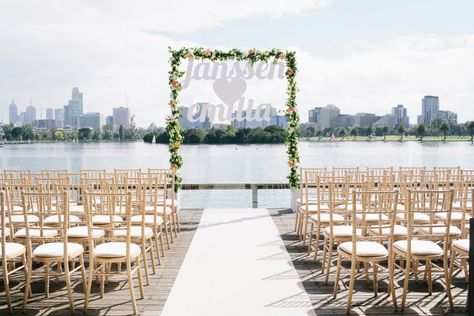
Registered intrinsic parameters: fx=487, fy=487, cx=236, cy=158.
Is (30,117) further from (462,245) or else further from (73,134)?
(462,245)

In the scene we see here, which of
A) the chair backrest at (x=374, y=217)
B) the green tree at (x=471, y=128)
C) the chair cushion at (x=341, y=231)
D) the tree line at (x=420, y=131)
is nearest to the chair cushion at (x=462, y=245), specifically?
the chair backrest at (x=374, y=217)

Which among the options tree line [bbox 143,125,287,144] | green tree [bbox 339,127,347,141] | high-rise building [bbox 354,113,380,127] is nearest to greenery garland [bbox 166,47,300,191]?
tree line [bbox 143,125,287,144]

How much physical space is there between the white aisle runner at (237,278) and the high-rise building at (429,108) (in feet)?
126

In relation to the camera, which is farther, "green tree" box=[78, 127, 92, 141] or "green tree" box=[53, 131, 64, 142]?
"green tree" box=[53, 131, 64, 142]

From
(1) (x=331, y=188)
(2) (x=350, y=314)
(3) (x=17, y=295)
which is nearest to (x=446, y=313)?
(2) (x=350, y=314)

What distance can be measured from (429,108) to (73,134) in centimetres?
3263

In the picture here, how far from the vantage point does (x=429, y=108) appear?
46781mm

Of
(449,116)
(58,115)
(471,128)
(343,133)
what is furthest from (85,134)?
(449,116)

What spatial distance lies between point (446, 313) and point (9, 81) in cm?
8055

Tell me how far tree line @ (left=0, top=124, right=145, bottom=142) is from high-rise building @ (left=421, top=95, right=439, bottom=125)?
25.8 meters

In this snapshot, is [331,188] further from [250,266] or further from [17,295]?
[17,295]

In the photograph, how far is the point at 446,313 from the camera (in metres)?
4.18

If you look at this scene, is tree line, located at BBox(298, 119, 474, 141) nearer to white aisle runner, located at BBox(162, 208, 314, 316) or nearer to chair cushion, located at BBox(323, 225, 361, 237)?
white aisle runner, located at BBox(162, 208, 314, 316)

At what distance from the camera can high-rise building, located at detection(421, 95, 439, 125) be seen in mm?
42859
